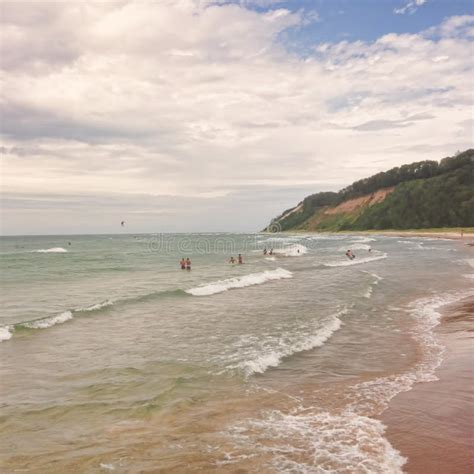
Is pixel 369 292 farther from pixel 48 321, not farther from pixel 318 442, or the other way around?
pixel 318 442

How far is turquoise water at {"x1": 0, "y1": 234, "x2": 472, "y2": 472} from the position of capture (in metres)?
6.88

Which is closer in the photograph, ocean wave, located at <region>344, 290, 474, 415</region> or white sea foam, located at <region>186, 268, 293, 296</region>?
ocean wave, located at <region>344, 290, 474, 415</region>

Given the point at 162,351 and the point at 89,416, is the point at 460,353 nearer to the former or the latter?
the point at 162,351

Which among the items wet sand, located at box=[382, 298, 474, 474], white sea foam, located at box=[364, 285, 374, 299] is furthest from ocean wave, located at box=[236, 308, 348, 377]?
white sea foam, located at box=[364, 285, 374, 299]

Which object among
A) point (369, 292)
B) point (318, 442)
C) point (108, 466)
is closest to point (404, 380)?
point (318, 442)

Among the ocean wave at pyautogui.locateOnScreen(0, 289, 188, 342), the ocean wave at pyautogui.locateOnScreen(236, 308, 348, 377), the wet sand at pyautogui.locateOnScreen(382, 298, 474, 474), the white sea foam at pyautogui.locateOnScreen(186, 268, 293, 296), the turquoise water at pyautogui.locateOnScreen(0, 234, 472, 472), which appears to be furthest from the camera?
the white sea foam at pyautogui.locateOnScreen(186, 268, 293, 296)

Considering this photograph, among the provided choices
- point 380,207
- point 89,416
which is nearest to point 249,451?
point 89,416

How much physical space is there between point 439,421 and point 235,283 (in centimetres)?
2405

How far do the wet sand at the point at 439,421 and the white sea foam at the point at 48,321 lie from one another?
47.8 feet

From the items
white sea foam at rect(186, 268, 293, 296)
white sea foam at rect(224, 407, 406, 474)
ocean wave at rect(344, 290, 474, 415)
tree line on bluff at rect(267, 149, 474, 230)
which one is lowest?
white sea foam at rect(186, 268, 293, 296)

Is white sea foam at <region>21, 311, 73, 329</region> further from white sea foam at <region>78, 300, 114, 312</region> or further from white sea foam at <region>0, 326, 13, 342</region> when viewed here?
white sea foam at <region>78, 300, 114, 312</region>

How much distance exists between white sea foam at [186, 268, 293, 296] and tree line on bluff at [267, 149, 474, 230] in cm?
8627

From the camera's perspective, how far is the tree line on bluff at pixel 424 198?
110 meters

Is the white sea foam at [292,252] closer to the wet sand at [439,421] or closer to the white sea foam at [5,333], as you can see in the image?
the white sea foam at [5,333]
